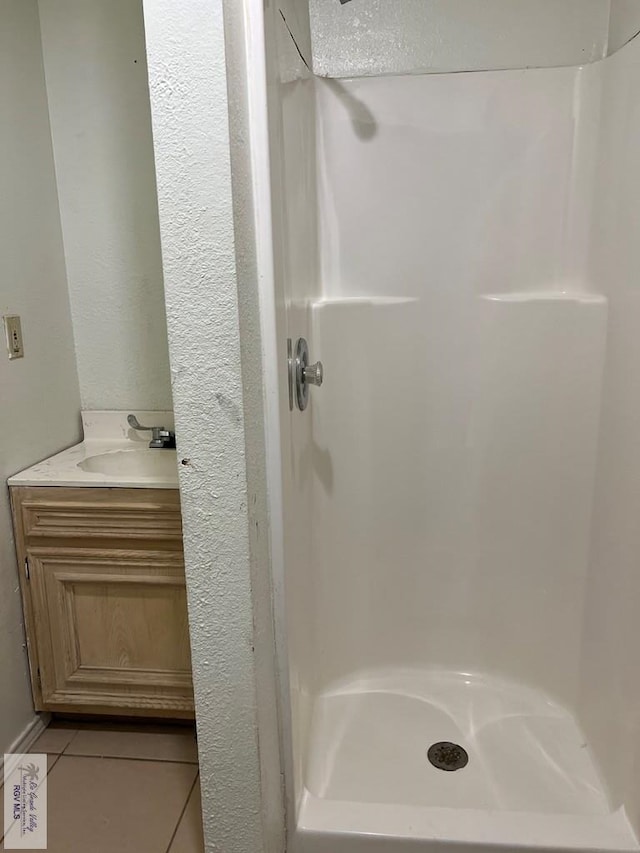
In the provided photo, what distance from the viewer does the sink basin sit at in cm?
171

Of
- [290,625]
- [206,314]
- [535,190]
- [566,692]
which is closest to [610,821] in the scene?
[566,692]

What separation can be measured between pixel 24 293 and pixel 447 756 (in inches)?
60.8

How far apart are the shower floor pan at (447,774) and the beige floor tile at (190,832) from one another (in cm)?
28

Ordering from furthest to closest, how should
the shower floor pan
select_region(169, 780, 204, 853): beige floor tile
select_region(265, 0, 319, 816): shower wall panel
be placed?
select_region(169, 780, 204, 853): beige floor tile → the shower floor pan → select_region(265, 0, 319, 816): shower wall panel

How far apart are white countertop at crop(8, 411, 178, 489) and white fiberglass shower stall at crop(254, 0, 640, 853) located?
0.43m

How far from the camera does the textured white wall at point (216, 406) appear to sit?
31.5 inches

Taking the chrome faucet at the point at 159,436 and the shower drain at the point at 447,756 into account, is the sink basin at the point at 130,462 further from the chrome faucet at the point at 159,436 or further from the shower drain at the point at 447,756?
the shower drain at the point at 447,756

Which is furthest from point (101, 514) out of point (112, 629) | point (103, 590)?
point (112, 629)

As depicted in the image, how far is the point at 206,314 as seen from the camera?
2.80 feet

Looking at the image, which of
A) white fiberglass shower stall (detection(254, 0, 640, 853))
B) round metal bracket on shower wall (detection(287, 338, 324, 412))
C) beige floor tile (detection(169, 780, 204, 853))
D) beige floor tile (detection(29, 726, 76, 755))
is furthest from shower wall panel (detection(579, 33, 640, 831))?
beige floor tile (detection(29, 726, 76, 755))

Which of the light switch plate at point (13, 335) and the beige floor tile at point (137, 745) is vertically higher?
the light switch plate at point (13, 335)

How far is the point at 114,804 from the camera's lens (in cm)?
145

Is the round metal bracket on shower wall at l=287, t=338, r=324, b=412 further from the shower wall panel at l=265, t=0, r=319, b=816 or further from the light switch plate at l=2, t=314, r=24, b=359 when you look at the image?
the light switch plate at l=2, t=314, r=24, b=359

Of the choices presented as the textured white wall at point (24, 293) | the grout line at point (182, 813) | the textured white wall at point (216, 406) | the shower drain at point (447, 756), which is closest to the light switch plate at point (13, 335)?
the textured white wall at point (24, 293)
